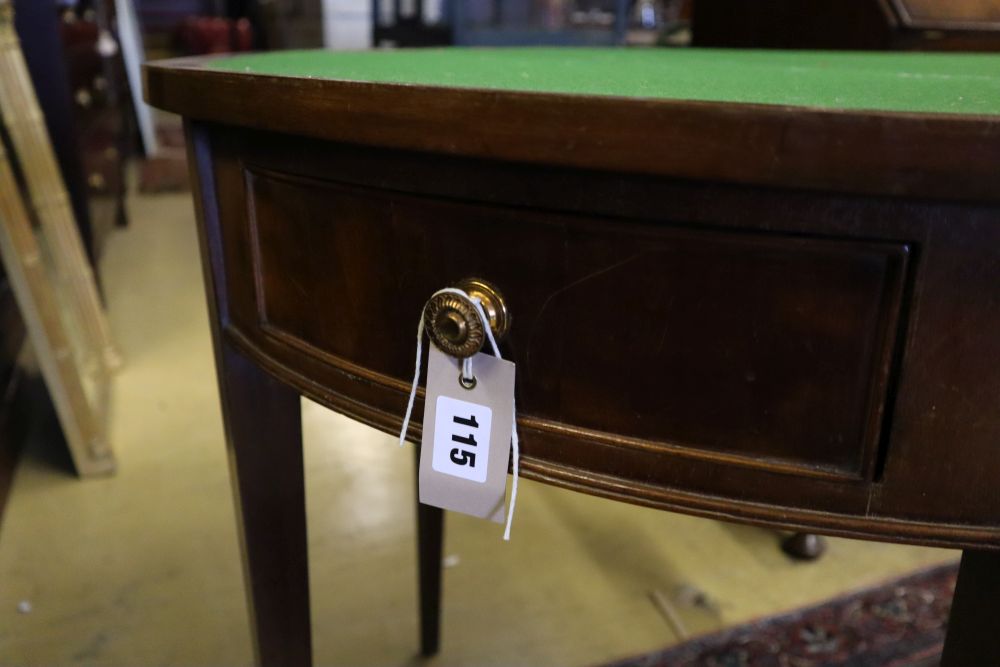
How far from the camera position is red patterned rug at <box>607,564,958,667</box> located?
35.9 inches

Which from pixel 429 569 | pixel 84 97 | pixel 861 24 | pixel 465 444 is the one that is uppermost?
pixel 861 24

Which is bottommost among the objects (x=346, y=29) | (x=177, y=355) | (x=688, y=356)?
(x=177, y=355)

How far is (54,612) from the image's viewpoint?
0.97 meters

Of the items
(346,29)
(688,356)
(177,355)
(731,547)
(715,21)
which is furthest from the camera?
(346,29)

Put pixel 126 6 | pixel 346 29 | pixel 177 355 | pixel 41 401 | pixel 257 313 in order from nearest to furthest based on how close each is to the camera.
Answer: pixel 257 313 → pixel 41 401 → pixel 177 355 → pixel 126 6 → pixel 346 29

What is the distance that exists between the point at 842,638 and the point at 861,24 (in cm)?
68

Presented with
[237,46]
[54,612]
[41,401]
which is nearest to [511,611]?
[54,612]

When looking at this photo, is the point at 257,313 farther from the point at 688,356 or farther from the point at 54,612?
the point at 54,612

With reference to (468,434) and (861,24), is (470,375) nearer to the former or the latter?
(468,434)

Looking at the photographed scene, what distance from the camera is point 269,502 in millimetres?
527

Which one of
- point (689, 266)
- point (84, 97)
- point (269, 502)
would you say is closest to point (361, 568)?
point (269, 502)

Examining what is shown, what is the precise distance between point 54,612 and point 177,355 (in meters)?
0.77

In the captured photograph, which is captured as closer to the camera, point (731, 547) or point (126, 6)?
point (731, 547)

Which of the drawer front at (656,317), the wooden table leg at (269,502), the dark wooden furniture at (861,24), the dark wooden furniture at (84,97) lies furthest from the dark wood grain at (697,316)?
the dark wooden furniture at (84,97)
